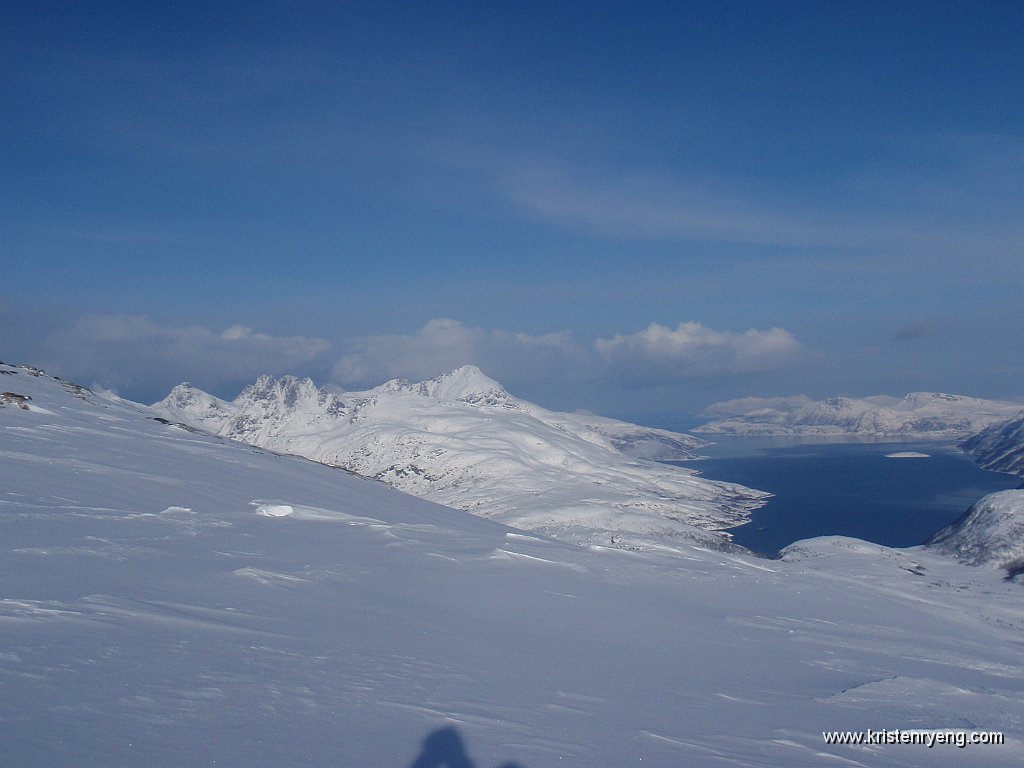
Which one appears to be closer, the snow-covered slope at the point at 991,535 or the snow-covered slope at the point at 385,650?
the snow-covered slope at the point at 385,650

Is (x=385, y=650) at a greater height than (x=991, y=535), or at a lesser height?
lesser

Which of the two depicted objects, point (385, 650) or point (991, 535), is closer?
point (385, 650)

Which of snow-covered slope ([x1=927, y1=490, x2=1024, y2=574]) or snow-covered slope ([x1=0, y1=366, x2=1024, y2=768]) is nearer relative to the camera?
snow-covered slope ([x1=0, y1=366, x2=1024, y2=768])

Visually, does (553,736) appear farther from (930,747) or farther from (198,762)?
(930,747)
